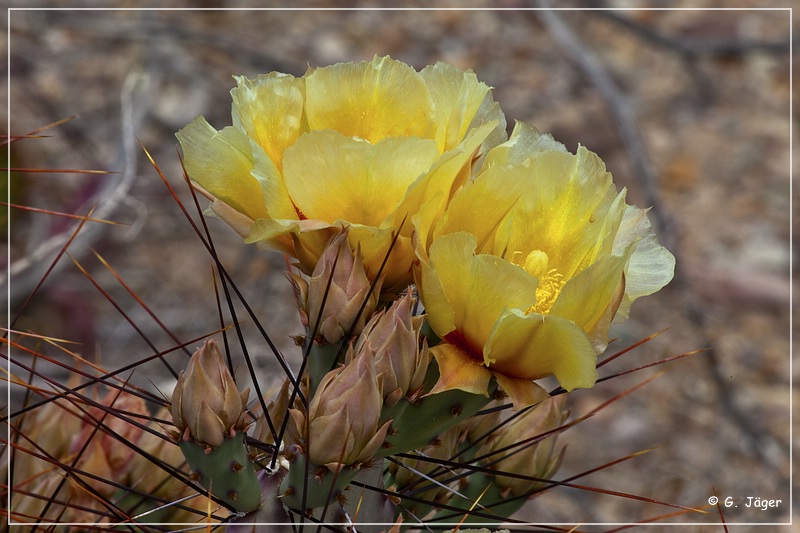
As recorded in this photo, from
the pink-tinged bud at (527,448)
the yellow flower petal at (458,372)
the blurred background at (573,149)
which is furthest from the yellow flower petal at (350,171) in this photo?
the blurred background at (573,149)

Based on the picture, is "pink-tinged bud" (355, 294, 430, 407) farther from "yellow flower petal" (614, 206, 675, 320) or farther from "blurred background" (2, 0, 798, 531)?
"blurred background" (2, 0, 798, 531)

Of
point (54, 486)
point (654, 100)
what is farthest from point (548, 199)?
point (654, 100)

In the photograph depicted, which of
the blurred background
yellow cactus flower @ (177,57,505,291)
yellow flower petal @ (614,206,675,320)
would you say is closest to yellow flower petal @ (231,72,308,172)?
yellow cactus flower @ (177,57,505,291)

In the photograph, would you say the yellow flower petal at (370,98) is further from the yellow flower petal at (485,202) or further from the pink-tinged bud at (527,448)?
the pink-tinged bud at (527,448)

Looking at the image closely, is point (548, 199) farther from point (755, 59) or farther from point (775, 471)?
point (755, 59)

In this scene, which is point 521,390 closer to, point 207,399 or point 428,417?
point 428,417
